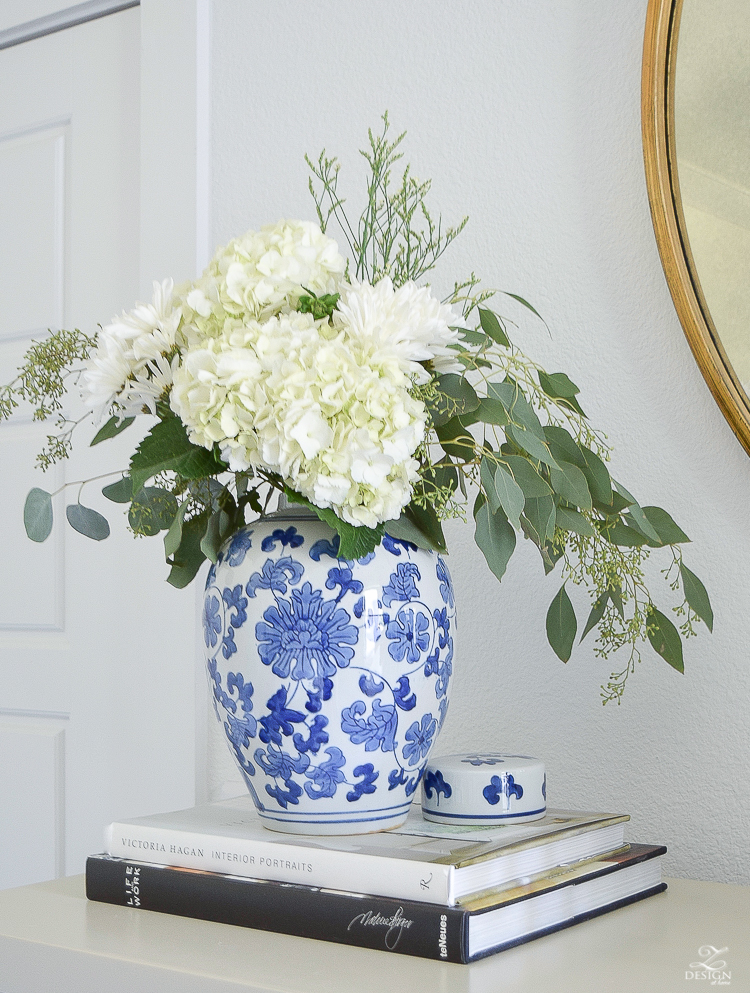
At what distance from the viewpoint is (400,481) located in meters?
0.69

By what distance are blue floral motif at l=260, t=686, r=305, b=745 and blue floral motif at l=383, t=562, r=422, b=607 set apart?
0.10 meters

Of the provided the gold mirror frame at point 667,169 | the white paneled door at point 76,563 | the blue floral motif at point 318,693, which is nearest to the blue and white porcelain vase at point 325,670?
the blue floral motif at point 318,693

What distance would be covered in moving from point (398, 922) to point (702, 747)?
411 millimetres

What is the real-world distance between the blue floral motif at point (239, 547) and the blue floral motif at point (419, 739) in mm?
182

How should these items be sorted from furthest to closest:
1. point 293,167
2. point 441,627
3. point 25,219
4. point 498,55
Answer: point 25,219 < point 293,167 < point 498,55 < point 441,627

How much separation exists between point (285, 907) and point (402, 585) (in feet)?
0.79

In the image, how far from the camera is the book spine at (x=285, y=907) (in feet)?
2.09

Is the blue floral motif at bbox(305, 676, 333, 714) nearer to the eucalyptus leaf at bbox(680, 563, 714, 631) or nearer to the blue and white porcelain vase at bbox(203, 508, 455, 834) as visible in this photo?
the blue and white porcelain vase at bbox(203, 508, 455, 834)

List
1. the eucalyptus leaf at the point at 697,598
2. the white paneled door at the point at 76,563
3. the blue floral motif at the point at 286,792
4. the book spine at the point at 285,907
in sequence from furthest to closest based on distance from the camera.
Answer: the white paneled door at the point at 76,563
the eucalyptus leaf at the point at 697,598
the blue floral motif at the point at 286,792
the book spine at the point at 285,907

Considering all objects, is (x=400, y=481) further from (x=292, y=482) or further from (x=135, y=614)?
(x=135, y=614)

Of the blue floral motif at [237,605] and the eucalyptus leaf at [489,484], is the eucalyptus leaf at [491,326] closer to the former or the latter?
the eucalyptus leaf at [489,484]

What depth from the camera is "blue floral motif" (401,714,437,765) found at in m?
0.75

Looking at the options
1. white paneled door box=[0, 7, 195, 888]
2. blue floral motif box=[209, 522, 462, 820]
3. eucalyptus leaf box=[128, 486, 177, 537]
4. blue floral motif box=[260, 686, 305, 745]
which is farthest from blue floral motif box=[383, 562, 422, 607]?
white paneled door box=[0, 7, 195, 888]

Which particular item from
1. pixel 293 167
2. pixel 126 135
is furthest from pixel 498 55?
pixel 126 135
